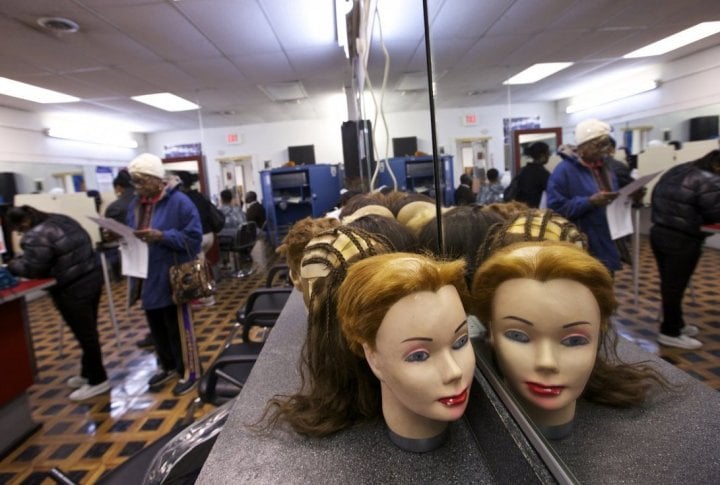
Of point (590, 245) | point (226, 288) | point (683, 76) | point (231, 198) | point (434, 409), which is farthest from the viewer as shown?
point (231, 198)

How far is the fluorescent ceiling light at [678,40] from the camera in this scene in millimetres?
284

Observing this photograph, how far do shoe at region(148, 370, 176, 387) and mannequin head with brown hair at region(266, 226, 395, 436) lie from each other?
258 cm

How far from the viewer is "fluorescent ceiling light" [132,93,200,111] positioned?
708 cm

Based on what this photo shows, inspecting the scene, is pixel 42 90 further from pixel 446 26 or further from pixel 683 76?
pixel 683 76

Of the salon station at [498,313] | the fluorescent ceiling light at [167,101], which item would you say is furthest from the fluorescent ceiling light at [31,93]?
the salon station at [498,313]

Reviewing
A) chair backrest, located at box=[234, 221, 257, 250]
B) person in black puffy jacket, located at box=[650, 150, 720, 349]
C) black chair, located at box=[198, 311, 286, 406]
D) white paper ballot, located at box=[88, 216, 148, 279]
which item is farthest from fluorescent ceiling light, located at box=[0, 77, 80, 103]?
person in black puffy jacket, located at box=[650, 150, 720, 349]

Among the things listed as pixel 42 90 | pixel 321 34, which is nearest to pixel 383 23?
pixel 321 34

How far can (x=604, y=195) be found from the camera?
46 centimetres

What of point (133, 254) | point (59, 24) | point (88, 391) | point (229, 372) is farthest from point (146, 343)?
point (59, 24)

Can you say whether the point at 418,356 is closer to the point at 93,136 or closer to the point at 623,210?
the point at 623,210

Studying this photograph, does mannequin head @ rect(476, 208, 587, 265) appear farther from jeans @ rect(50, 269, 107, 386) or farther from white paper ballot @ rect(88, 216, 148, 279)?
jeans @ rect(50, 269, 107, 386)

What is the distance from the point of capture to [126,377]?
3.34m

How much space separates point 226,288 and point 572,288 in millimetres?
5918

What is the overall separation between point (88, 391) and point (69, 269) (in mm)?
977
